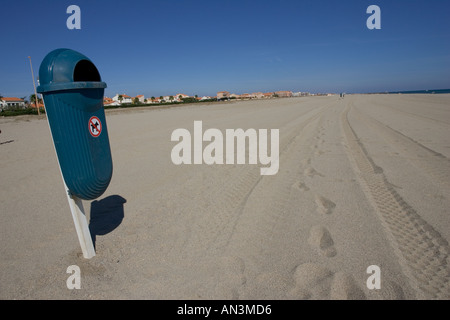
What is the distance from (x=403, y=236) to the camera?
2.65m

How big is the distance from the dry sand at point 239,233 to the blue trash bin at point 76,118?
898mm

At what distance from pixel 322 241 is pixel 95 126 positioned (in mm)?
2555

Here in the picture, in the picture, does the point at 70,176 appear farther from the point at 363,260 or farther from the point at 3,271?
the point at 363,260

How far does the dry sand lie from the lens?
2047 mm

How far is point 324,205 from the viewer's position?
3.45 m

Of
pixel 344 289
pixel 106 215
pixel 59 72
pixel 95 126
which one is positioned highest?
pixel 59 72

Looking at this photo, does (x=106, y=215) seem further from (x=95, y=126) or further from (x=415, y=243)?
(x=415, y=243)

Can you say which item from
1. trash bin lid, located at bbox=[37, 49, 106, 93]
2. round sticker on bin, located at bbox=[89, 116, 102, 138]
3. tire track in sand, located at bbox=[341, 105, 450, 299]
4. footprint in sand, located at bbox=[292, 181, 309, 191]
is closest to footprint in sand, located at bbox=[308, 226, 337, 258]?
tire track in sand, located at bbox=[341, 105, 450, 299]

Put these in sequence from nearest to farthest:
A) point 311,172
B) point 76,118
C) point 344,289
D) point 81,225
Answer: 1. point 76,118
2. point 344,289
3. point 81,225
4. point 311,172
